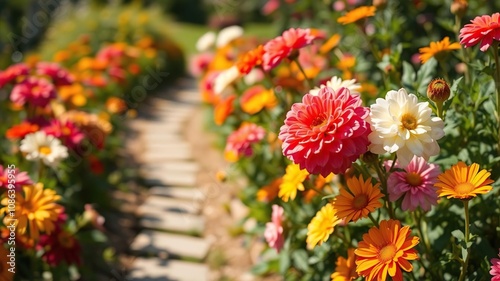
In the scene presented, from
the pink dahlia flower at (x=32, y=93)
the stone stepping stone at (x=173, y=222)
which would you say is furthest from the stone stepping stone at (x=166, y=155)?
the pink dahlia flower at (x=32, y=93)

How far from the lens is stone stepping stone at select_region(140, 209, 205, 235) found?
3.23 meters

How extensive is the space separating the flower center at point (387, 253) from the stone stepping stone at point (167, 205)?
2.13 m

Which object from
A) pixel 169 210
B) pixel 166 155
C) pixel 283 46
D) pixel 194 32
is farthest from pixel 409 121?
pixel 194 32

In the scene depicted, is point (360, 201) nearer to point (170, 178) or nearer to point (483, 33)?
point (483, 33)

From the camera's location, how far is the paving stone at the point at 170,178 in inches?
151

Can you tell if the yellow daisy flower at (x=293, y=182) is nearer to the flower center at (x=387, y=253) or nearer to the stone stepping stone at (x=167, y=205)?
the flower center at (x=387, y=253)

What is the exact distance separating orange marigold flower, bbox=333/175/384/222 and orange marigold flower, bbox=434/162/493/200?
0.16 metres

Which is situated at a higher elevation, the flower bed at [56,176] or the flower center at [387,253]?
the flower center at [387,253]

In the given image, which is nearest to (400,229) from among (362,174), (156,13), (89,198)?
(362,174)

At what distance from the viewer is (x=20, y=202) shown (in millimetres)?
1973

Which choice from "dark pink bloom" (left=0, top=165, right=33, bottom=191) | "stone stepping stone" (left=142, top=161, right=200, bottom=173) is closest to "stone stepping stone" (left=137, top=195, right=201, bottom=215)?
"stone stepping stone" (left=142, top=161, right=200, bottom=173)

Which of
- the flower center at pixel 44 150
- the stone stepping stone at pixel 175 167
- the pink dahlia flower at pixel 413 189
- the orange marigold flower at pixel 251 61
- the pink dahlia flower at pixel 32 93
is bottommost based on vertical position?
the stone stepping stone at pixel 175 167

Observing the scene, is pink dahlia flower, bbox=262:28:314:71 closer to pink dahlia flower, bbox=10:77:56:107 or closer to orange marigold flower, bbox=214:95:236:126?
orange marigold flower, bbox=214:95:236:126

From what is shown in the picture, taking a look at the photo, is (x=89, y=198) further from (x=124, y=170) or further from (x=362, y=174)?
(x=362, y=174)
